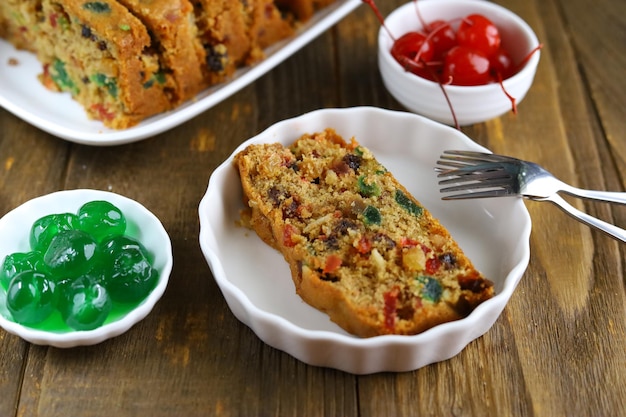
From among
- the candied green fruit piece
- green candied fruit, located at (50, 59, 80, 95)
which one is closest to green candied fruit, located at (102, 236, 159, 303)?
the candied green fruit piece

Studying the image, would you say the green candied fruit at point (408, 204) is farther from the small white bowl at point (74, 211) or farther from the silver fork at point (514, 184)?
the small white bowl at point (74, 211)

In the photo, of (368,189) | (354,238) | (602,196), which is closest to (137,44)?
(368,189)

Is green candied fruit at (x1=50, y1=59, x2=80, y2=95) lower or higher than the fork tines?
higher

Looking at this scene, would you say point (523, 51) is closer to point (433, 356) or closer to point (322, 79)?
point (322, 79)

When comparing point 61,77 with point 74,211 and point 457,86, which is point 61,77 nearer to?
point 74,211

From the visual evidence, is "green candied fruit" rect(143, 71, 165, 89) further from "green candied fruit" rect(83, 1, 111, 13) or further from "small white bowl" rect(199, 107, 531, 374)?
"small white bowl" rect(199, 107, 531, 374)

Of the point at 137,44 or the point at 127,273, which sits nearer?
the point at 127,273
